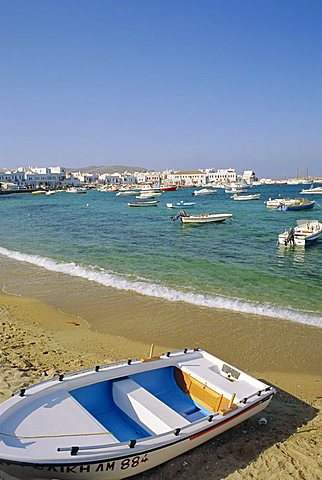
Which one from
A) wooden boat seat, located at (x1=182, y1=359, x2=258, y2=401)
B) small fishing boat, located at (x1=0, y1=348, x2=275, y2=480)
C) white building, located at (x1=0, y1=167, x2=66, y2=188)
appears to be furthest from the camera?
white building, located at (x1=0, y1=167, x2=66, y2=188)

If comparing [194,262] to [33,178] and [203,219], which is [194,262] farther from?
[33,178]

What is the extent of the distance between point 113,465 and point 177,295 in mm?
10046

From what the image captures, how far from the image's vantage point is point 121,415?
6.76 m

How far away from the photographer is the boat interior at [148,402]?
6.36 meters

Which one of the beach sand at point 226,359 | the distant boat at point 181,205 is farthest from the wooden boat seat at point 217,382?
the distant boat at point 181,205

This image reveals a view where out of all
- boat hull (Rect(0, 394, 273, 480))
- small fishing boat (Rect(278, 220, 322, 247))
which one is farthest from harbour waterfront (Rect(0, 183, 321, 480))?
small fishing boat (Rect(278, 220, 322, 247))

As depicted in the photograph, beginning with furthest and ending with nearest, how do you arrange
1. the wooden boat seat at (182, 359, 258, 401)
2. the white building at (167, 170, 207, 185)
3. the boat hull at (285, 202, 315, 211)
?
the white building at (167, 170, 207, 185)
the boat hull at (285, 202, 315, 211)
the wooden boat seat at (182, 359, 258, 401)

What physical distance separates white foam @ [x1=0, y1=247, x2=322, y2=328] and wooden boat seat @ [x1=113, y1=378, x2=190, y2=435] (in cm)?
737

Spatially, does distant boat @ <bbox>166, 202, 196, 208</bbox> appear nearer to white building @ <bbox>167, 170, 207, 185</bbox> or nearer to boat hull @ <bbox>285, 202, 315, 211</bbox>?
boat hull @ <bbox>285, 202, 315, 211</bbox>

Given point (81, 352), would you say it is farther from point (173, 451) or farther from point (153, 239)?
point (153, 239)

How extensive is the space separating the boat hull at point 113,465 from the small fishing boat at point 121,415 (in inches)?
0.5

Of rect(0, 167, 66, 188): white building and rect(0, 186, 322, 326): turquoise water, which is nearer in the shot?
rect(0, 186, 322, 326): turquoise water

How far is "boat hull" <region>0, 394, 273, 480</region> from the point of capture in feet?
16.5

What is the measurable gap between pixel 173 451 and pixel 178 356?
2.34 m
